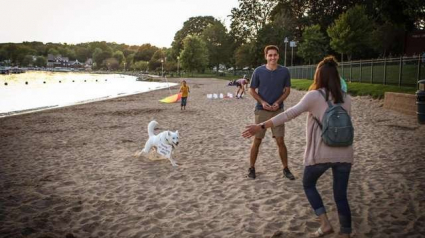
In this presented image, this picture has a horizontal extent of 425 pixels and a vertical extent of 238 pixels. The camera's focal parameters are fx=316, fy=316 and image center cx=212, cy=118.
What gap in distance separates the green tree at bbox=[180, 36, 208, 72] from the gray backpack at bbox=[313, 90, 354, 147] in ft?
258

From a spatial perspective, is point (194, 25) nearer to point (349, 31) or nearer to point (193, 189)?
point (349, 31)

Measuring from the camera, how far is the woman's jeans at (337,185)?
3.18m

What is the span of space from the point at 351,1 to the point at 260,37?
71.4ft

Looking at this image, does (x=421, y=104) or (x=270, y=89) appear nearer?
(x=270, y=89)

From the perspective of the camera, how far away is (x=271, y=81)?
5348 mm

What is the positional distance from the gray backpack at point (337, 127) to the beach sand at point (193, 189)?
141 centimetres

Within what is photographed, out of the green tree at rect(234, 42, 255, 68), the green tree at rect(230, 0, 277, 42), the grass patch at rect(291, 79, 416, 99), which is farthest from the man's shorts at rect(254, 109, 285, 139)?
the green tree at rect(230, 0, 277, 42)

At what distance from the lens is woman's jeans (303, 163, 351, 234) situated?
10.4 ft

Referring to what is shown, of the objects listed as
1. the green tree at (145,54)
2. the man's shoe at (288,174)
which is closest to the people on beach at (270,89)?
the man's shoe at (288,174)

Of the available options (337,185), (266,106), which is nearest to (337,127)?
(337,185)

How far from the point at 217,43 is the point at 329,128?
87.4m

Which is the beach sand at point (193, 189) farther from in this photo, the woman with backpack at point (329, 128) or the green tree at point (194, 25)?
the green tree at point (194, 25)

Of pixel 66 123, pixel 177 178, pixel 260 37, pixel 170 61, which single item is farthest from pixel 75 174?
pixel 170 61

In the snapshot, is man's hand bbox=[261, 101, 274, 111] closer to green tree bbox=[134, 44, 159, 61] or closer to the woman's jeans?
the woman's jeans
